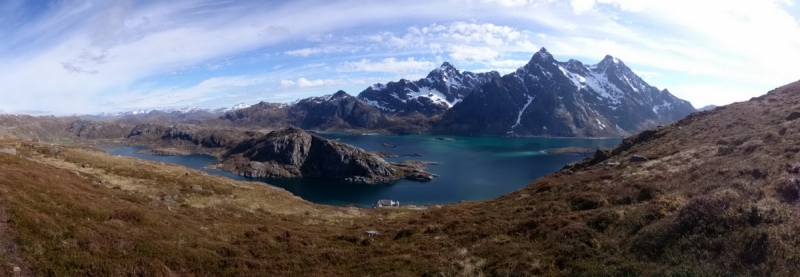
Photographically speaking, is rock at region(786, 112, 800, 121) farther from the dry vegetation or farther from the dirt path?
the dirt path

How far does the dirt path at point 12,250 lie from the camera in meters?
15.7

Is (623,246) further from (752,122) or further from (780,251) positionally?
(752,122)

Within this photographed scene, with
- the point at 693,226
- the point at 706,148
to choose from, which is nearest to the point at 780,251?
the point at 693,226

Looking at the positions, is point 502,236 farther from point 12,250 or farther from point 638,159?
point 638,159

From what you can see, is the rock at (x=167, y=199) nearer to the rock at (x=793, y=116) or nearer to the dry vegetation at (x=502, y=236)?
the dry vegetation at (x=502, y=236)

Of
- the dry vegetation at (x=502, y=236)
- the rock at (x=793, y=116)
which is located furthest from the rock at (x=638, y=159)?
the rock at (x=793, y=116)

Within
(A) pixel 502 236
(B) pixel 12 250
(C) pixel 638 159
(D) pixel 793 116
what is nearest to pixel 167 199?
(B) pixel 12 250

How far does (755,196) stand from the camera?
2133 centimetres

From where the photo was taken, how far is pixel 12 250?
1692cm

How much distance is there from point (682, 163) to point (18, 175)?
60.6 meters

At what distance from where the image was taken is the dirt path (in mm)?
15715

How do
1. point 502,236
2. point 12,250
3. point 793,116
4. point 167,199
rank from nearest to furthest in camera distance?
point 12,250
point 502,236
point 167,199
point 793,116

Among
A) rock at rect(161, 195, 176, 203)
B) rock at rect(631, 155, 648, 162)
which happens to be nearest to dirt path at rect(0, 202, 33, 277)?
rock at rect(161, 195, 176, 203)

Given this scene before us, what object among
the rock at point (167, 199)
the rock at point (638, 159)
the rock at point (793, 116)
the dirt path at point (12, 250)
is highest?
the rock at point (793, 116)
